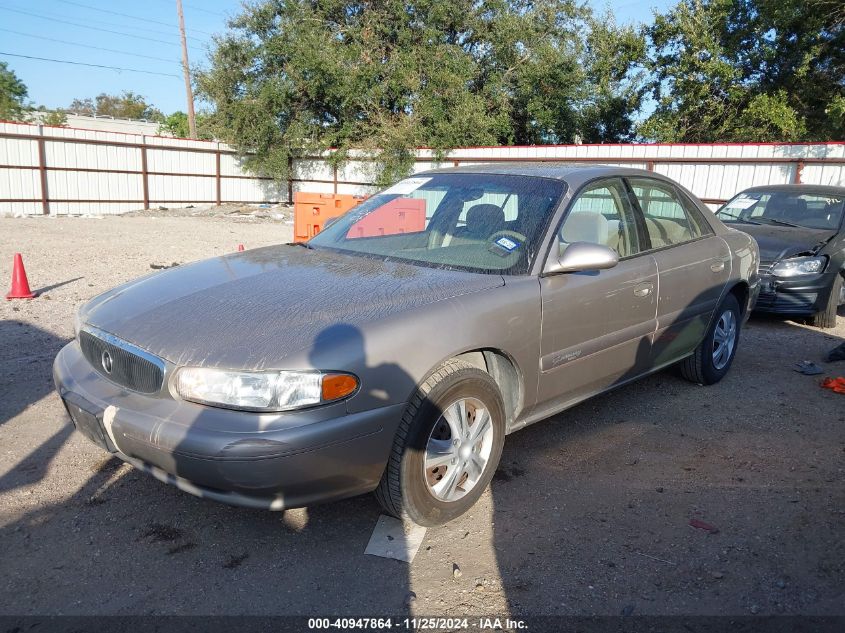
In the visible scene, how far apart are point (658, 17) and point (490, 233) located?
2197 cm

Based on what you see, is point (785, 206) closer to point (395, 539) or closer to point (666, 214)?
point (666, 214)

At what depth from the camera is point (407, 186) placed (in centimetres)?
432

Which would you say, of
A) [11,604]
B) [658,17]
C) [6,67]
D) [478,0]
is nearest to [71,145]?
[478,0]

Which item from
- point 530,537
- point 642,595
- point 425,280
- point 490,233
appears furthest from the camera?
point 490,233

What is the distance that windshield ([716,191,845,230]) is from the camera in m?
7.68

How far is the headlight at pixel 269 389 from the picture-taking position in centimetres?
243

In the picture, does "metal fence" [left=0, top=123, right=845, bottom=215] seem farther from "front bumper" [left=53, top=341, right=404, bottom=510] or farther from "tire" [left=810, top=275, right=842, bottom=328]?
"front bumper" [left=53, top=341, right=404, bottom=510]

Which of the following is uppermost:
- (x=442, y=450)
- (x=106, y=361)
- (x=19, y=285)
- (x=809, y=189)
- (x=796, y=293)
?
(x=809, y=189)

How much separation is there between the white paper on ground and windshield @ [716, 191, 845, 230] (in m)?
6.88

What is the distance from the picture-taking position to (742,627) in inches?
94.0

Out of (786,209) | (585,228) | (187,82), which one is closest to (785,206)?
(786,209)

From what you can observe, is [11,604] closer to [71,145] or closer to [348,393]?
[348,393]

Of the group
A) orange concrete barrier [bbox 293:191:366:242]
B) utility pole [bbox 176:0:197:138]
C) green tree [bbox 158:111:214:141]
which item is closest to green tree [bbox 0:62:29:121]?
green tree [bbox 158:111:214:141]

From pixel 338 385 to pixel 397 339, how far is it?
1.10 feet
